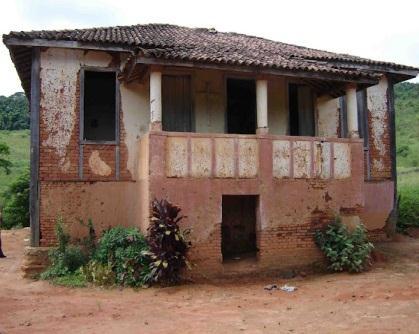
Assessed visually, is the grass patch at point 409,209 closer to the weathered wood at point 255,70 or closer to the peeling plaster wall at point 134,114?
the weathered wood at point 255,70

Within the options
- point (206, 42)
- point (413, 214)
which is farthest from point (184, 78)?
point (413, 214)

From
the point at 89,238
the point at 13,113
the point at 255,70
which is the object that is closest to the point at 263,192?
the point at 255,70

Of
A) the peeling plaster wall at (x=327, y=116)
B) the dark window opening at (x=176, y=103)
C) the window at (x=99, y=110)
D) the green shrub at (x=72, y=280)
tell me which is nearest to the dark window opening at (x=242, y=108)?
the dark window opening at (x=176, y=103)

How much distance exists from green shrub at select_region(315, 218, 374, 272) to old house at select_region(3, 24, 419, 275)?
264 millimetres

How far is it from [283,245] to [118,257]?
347 centimetres

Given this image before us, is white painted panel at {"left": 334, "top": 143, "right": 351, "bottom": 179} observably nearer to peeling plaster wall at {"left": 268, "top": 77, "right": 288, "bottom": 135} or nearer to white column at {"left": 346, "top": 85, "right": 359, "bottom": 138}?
white column at {"left": 346, "top": 85, "right": 359, "bottom": 138}

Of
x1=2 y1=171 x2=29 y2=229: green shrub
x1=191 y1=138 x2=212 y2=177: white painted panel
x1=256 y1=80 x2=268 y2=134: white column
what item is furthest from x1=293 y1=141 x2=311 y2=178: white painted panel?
x1=2 y1=171 x2=29 y2=229: green shrub

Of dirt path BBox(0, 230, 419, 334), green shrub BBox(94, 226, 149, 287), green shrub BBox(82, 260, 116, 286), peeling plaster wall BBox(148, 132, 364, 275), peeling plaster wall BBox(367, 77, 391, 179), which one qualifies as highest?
peeling plaster wall BBox(367, 77, 391, 179)

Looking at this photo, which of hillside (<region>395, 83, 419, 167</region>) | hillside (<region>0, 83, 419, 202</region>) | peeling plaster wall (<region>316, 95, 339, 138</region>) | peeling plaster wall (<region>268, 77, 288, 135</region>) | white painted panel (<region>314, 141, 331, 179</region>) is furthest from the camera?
hillside (<region>395, 83, 419, 167</region>)

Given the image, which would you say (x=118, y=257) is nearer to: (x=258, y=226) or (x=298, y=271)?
(x=258, y=226)

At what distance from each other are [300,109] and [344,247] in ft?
13.9

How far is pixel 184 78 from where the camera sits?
11.8 meters

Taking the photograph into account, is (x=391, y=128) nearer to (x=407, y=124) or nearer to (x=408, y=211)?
(x=408, y=211)

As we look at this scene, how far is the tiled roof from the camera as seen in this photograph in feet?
33.8
